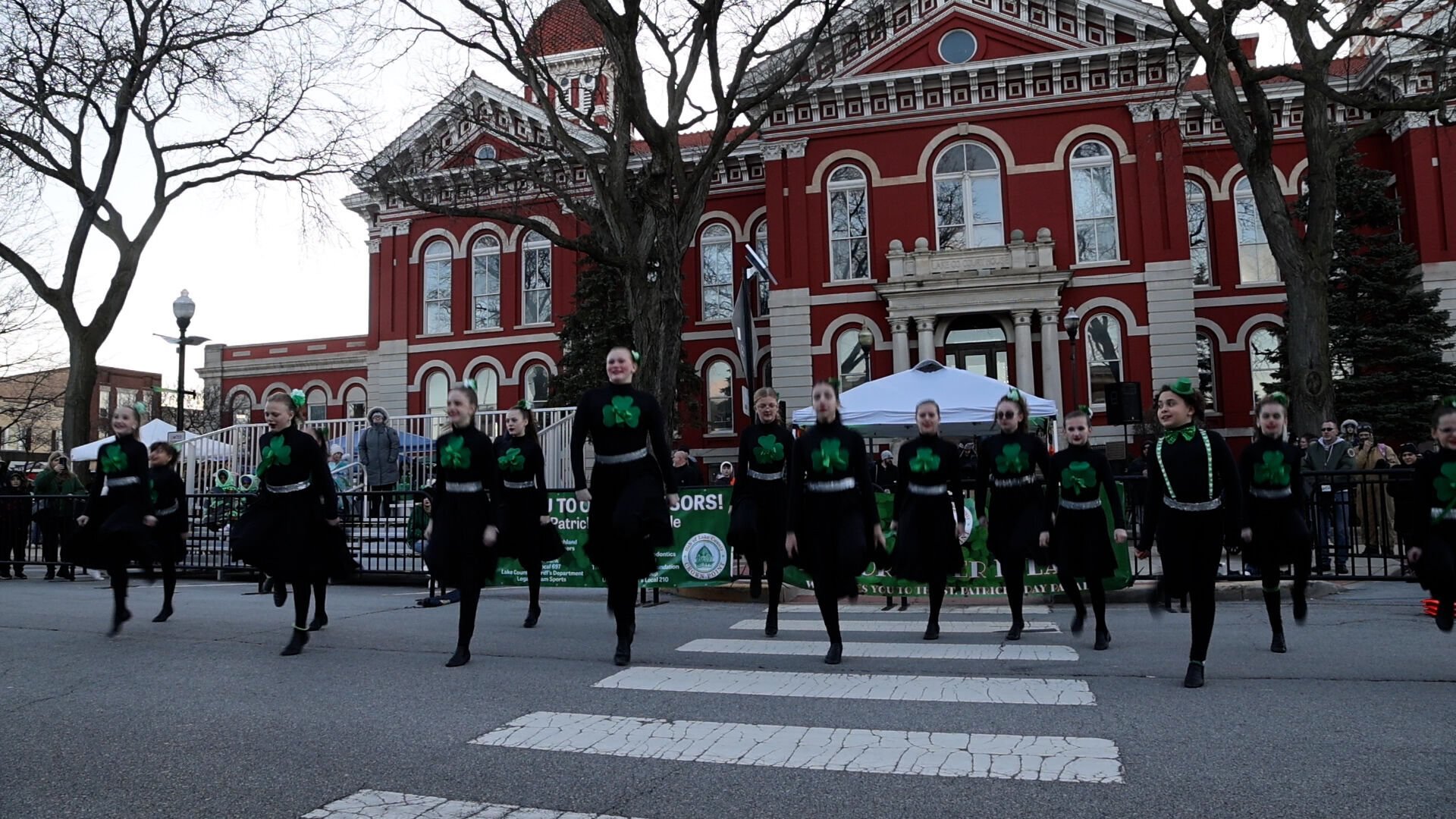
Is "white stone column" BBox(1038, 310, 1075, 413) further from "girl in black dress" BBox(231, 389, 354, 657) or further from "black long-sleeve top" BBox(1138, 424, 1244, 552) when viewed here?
"girl in black dress" BBox(231, 389, 354, 657)

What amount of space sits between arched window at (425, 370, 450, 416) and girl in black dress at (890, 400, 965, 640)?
2917 cm

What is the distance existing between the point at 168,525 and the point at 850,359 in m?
21.8

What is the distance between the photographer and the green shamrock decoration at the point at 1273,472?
7.97 metres

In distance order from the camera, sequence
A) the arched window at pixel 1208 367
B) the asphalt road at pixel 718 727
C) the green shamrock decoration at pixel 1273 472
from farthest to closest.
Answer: the arched window at pixel 1208 367, the green shamrock decoration at pixel 1273 472, the asphalt road at pixel 718 727

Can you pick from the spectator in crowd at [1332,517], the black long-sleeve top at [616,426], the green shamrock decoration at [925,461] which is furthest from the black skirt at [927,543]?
the spectator in crowd at [1332,517]

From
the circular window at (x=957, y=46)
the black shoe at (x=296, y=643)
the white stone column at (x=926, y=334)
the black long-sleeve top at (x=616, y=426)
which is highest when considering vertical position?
the circular window at (x=957, y=46)

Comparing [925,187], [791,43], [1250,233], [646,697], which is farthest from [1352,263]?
[646,697]

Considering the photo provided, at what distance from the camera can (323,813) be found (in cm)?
393

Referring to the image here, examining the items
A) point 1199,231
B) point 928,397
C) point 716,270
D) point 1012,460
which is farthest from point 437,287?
point 1012,460

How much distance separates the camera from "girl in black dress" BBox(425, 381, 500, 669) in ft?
24.2

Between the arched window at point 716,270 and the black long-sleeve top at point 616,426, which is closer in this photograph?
the black long-sleeve top at point 616,426

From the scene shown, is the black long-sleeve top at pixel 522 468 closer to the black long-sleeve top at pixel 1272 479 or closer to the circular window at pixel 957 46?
the black long-sleeve top at pixel 1272 479

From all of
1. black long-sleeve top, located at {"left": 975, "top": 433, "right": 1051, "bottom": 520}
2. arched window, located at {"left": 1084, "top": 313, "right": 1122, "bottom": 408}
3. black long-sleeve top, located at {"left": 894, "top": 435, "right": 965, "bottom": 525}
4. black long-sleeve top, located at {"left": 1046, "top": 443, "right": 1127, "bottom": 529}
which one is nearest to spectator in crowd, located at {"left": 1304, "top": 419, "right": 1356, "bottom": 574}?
black long-sleeve top, located at {"left": 1046, "top": 443, "right": 1127, "bottom": 529}

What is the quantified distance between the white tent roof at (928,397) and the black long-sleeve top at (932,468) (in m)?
8.44
